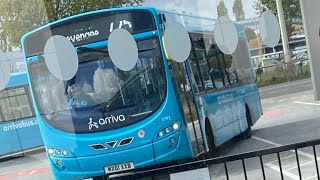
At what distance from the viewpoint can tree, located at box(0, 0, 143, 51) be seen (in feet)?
11.4

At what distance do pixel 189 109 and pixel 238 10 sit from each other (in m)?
0.90

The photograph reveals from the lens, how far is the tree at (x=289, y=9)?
3830mm

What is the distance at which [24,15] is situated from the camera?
137 inches

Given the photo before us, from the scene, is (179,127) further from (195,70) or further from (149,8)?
(149,8)

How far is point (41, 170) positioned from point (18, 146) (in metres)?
0.27

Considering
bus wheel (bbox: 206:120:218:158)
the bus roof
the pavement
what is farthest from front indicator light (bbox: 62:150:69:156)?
bus wheel (bbox: 206:120:218:158)

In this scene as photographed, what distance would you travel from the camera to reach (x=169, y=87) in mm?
4035

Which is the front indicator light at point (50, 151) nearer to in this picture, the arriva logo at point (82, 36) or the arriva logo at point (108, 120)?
the arriva logo at point (108, 120)

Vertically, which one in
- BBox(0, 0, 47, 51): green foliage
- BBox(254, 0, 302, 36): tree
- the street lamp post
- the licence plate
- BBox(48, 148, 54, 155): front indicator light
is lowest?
the licence plate

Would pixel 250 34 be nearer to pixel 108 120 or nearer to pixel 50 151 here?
pixel 108 120

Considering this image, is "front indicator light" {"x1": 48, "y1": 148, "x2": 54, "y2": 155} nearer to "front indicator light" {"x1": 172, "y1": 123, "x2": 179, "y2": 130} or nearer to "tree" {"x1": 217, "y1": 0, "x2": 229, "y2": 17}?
"front indicator light" {"x1": 172, "y1": 123, "x2": 179, "y2": 130}

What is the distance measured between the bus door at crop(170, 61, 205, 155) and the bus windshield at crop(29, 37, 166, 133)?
0.41 feet

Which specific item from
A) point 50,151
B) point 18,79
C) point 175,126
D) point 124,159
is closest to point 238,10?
point 175,126

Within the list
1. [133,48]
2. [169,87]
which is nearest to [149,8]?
[133,48]
